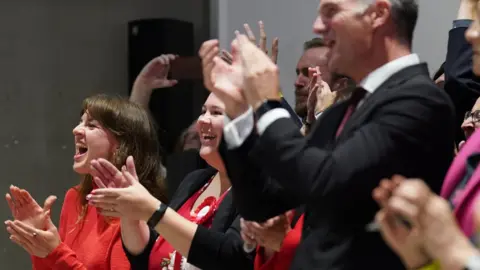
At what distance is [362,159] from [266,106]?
0.62 ft

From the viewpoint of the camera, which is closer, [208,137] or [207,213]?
[207,213]

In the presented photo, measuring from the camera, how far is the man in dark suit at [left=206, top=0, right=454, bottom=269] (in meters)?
1.29

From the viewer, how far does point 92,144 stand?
259 centimetres

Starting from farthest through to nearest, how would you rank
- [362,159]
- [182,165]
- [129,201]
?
[182,165] → [129,201] → [362,159]

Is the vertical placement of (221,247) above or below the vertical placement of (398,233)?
below

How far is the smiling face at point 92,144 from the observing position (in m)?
2.58

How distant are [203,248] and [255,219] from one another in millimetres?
351

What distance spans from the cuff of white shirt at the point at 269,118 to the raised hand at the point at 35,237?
1214mm

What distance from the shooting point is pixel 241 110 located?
149 centimetres

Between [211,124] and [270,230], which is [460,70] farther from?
[270,230]

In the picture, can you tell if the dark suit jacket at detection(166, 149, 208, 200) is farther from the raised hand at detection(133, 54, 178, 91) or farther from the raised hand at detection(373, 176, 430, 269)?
the raised hand at detection(373, 176, 430, 269)

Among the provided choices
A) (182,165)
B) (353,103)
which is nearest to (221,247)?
(353,103)

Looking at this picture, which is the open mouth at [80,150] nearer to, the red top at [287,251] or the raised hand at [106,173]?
the raised hand at [106,173]

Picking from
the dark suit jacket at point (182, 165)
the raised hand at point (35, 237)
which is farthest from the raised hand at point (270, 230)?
the dark suit jacket at point (182, 165)
